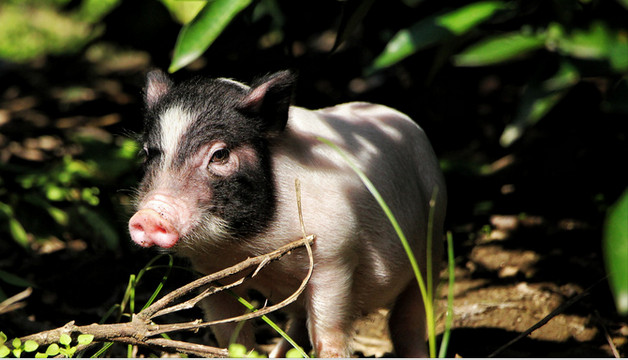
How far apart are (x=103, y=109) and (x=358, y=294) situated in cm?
466

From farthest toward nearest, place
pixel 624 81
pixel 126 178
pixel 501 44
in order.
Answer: pixel 126 178
pixel 501 44
pixel 624 81

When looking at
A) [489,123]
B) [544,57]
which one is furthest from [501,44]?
[489,123]

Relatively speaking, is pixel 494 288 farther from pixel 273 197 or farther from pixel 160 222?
pixel 160 222

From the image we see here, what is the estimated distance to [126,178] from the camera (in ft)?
14.7

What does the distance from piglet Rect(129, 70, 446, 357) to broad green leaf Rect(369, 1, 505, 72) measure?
58cm

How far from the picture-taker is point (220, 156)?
103 inches

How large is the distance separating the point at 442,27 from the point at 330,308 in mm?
1158

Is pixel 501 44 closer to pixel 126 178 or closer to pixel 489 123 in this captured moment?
pixel 126 178

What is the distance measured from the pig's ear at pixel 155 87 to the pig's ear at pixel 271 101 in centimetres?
38

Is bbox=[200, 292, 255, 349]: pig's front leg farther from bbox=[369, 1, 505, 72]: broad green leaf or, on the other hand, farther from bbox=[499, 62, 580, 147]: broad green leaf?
bbox=[499, 62, 580, 147]: broad green leaf

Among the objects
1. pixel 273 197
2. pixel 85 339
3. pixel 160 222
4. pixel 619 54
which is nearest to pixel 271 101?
pixel 273 197

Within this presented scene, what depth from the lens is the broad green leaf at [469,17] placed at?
6.95ft

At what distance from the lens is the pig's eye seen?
2.61 meters

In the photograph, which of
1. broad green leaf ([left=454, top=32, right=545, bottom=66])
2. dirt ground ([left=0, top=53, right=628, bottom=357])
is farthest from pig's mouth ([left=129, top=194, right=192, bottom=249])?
dirt ground ([left=0, top=53, right=628, bottom=357])
